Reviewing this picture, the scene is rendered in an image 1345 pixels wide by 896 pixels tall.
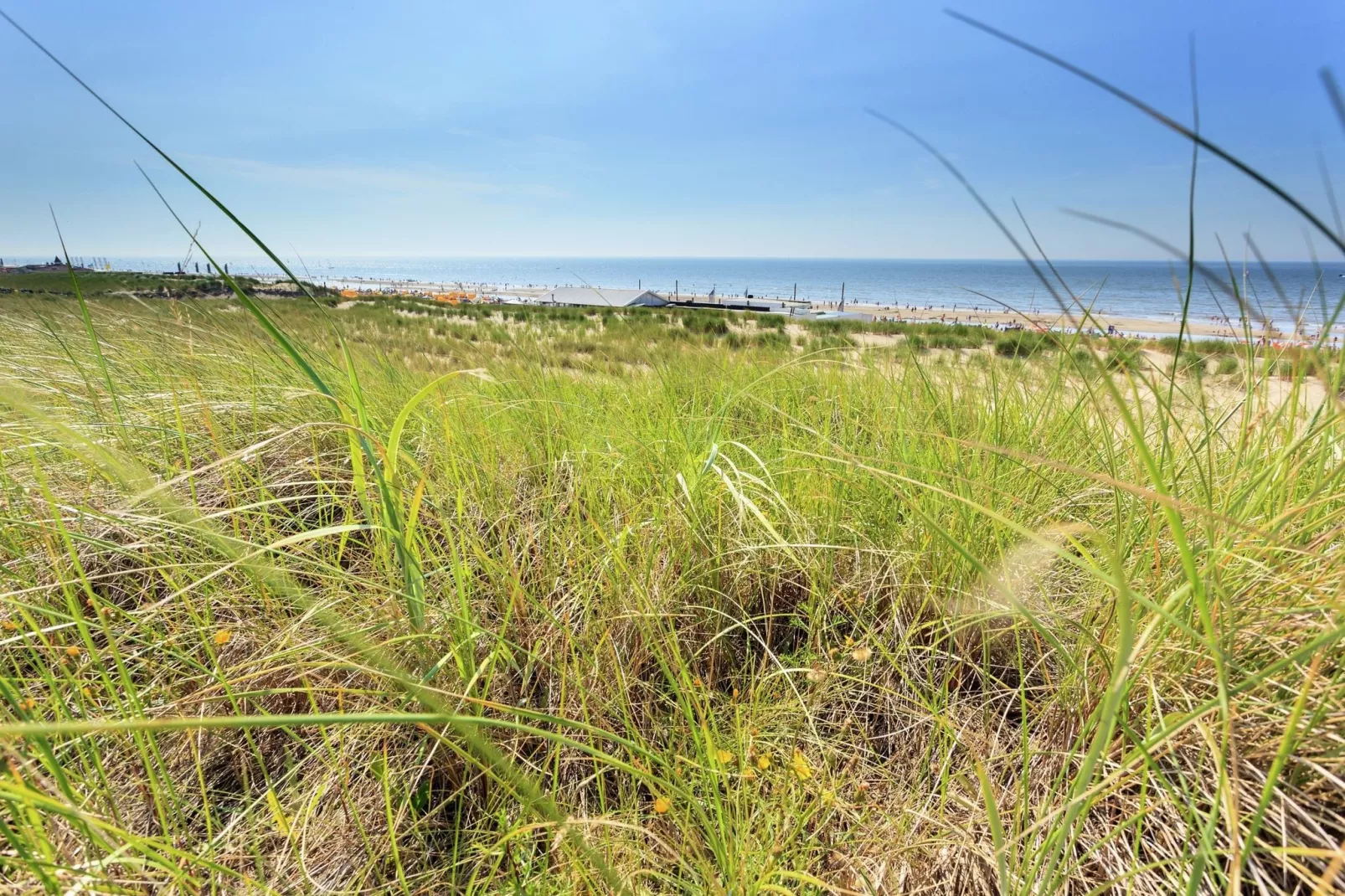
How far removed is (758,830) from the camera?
0.73m

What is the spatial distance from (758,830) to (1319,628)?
0.69 metres

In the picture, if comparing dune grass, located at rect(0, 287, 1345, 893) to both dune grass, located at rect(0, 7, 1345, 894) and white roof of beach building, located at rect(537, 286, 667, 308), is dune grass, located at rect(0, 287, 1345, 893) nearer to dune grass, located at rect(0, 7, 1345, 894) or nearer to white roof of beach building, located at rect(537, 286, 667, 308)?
dune grass, located at rect(0, 7, 1345, 894)

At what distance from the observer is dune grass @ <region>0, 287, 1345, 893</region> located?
592 mm

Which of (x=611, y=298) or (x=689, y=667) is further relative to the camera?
(x=611, y=298)

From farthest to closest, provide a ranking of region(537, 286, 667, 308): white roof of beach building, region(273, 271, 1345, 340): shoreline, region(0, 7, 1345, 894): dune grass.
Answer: region(537, 286, 667, 308): white roof of beach building
region(273, 271, 1345, 340): shoreline
region(0, 7, 1345, 894): dune grass

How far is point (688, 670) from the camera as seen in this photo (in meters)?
0.93

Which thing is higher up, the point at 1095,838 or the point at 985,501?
the point at 985,501

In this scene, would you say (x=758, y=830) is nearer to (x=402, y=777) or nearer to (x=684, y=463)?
(x=402, y=777)

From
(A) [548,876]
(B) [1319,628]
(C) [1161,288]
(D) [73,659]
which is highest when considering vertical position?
(C) [1161,288]

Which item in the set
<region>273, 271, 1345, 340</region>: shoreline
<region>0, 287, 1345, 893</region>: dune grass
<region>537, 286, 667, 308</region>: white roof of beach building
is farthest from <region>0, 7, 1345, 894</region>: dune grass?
<region>537, 286, 667, 308</region>: white roof of beach building

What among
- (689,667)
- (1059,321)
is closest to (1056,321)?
(1059,321)

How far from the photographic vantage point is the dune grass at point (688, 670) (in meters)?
0.59

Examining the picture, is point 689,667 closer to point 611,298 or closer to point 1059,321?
point 1059,321

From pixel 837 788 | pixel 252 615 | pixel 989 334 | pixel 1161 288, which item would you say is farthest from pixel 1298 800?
pixel 1161 288
